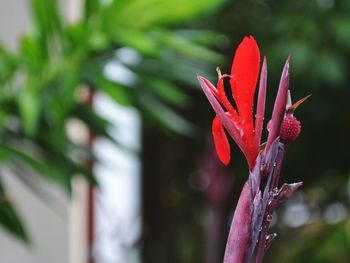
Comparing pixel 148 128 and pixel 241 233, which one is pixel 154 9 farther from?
pixel 148 128

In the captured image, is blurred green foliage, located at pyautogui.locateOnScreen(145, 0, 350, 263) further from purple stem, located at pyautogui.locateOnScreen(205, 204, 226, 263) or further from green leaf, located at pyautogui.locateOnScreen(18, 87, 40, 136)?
green leaf, located at pyautogui.locateOnScreen(18, 87, 40, 136)

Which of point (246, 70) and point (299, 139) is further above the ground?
point (299, 139)

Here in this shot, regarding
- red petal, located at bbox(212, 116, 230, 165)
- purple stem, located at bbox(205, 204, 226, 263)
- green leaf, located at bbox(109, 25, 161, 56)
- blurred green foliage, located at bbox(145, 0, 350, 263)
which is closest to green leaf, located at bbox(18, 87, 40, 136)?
green leaf, located at bbox(109, 25, 161, 56)

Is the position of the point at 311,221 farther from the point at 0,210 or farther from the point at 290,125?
the point at 290,125

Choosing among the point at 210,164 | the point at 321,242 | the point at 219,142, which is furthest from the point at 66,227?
the point at 219,142

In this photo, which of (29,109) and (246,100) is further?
(29,109)

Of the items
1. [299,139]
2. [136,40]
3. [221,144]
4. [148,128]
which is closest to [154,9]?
[136,40]

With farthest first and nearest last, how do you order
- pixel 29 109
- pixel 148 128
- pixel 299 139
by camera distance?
pixel 148 128 → pixel 299 139 → pixel 29 109
